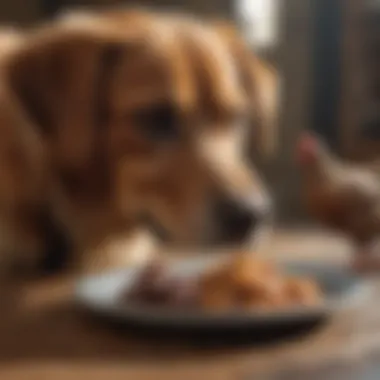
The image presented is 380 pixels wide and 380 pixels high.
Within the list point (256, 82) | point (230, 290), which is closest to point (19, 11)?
point (256, 82)

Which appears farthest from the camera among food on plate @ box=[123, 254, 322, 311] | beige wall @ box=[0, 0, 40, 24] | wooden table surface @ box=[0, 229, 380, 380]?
beige wall @ box=[0, 0, 40, 24]

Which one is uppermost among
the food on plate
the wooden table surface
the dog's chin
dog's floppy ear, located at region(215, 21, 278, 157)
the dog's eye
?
dog's floppy ear, located at region(215, 21, 278, 157)

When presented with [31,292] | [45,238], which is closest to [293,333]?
[31,292]

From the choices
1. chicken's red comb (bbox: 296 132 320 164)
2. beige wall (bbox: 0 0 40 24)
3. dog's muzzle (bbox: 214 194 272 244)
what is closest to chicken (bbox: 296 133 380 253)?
chicken's red comb (bbox: 296 132 320 164)

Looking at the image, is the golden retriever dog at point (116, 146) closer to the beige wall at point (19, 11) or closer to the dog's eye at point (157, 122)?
the dog's eye at point (157, 122)

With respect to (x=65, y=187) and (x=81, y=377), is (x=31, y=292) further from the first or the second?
(x=81, y=377)

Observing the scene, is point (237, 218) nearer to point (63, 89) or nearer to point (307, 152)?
point (307, 152)

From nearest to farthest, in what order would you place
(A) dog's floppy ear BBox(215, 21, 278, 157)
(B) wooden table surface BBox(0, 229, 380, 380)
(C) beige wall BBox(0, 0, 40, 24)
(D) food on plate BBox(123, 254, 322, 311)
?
(B) wooden table surface BBox(0, 229, 380, 380) < (D) food on plate BBox(123, 254, 322, 311) < (A) dog's floppy ear BBox(215, 21, 278, 157) < (C) beige wall BBox(0, 0, 40, 24)

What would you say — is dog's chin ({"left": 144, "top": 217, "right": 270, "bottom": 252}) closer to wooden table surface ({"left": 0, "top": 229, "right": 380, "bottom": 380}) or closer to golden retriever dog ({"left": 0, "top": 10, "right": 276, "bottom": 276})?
golden retriever dog ({"left": 0, "top": 10, "right": 276, "bottom": 276})
